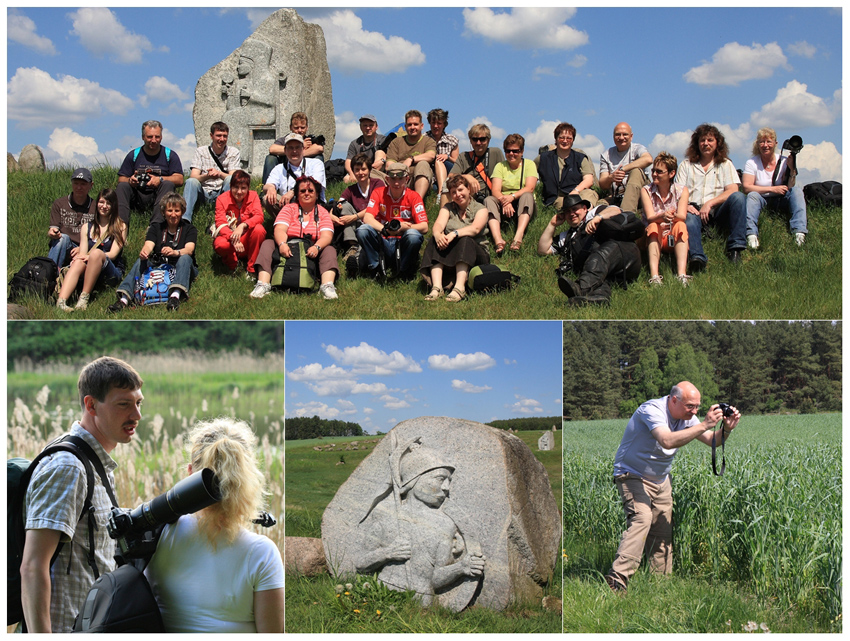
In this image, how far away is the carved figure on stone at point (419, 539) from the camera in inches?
148

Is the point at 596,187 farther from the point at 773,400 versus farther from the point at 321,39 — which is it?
the point at 773,400

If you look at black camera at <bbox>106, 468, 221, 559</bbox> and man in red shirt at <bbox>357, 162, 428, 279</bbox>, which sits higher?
man in red shirt at <bbox>357, 162, 428, 279</bbox>

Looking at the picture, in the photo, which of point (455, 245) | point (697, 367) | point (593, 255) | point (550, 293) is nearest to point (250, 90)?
point (455, 245)

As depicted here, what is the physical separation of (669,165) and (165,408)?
19.3 feet

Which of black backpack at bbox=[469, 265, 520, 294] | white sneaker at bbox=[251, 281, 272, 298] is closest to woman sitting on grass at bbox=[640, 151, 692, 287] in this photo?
black backpack at bbox=[469, 265, 520, 294]

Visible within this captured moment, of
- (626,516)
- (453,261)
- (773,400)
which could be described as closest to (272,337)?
(626,516)

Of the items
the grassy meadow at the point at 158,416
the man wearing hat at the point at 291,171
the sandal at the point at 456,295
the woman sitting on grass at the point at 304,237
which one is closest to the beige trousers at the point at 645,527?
the grassy meadow at the point at 158,416

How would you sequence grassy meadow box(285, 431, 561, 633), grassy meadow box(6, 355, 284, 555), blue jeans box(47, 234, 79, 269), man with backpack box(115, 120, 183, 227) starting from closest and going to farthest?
grassy meadow box(6, 355, 284, 555)
grassy meadow box(285, 431, 561, 633)
blue jeans box(47, 234, 79, 269)
man with backpack box(115, 120, 183, 227)

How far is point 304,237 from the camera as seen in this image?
7.50 metres

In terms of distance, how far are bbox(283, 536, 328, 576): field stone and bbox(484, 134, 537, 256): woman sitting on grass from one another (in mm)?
5162

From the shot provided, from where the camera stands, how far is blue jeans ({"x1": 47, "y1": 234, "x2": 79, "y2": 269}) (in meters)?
7.72

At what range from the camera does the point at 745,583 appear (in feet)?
12.8

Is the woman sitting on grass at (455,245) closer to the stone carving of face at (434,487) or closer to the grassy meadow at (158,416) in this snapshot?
the stone carving of face at (434,487)

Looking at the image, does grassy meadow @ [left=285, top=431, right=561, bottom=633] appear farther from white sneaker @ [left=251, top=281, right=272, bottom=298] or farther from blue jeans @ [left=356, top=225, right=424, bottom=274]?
blue jeans @ [left=356, top=225, right=424, bottom=274]
